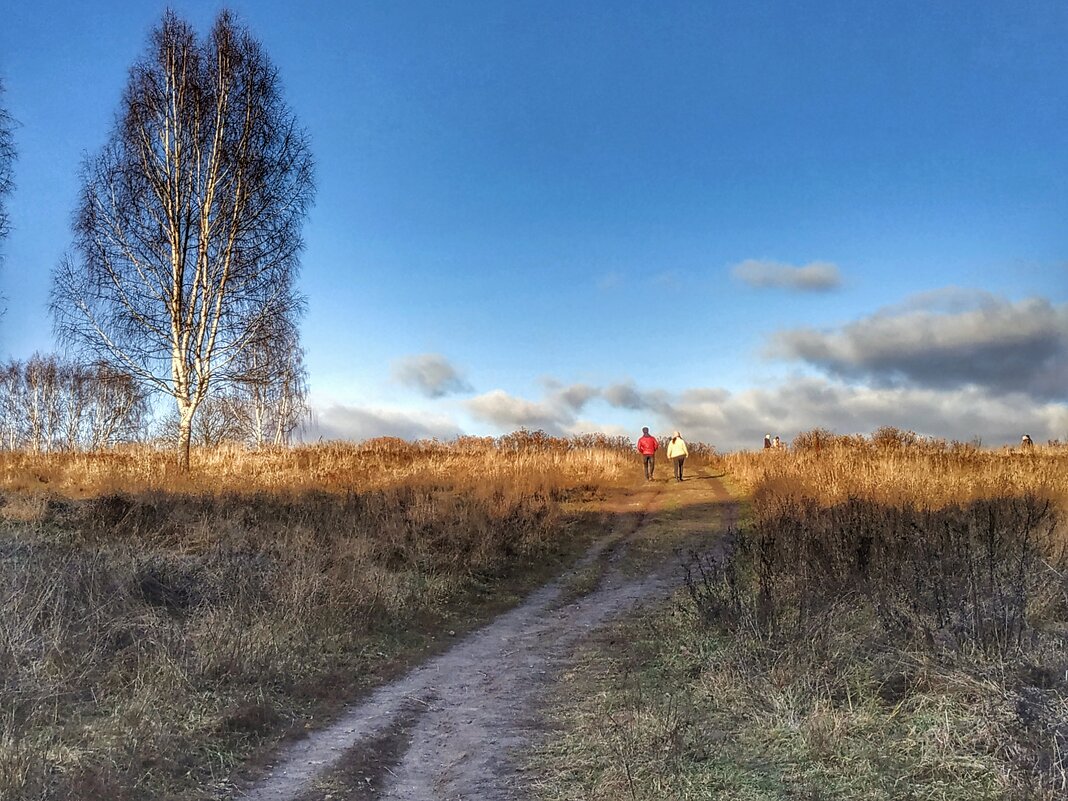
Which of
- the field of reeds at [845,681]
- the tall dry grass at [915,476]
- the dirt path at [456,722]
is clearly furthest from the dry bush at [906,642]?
the tall dry grass at [915,476]

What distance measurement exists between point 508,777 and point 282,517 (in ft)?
31.5

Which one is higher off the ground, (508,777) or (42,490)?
(42,490)

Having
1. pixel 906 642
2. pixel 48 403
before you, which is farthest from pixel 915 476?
pixel 48 403

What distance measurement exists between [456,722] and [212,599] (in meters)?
3.73

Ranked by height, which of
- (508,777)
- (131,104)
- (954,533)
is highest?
(131,104)

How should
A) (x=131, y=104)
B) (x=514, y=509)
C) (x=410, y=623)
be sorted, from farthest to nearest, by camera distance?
Result: 1. (x=131, y=104)
2. (x=514, y=509)
3. (x=410, y=623)

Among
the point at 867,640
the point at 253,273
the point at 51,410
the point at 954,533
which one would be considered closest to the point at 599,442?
the point at 253,273

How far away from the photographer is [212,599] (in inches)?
326

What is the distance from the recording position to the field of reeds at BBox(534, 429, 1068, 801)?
14.1ft

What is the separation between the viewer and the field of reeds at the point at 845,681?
4285 mm

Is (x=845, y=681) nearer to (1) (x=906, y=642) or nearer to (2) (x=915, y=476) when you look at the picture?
(1) (x=906, y=642)

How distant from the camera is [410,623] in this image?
29.4ft

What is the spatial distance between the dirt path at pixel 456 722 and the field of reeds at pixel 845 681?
0.43 m

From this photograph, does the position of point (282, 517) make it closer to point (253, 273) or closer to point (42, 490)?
point (42, 490)
